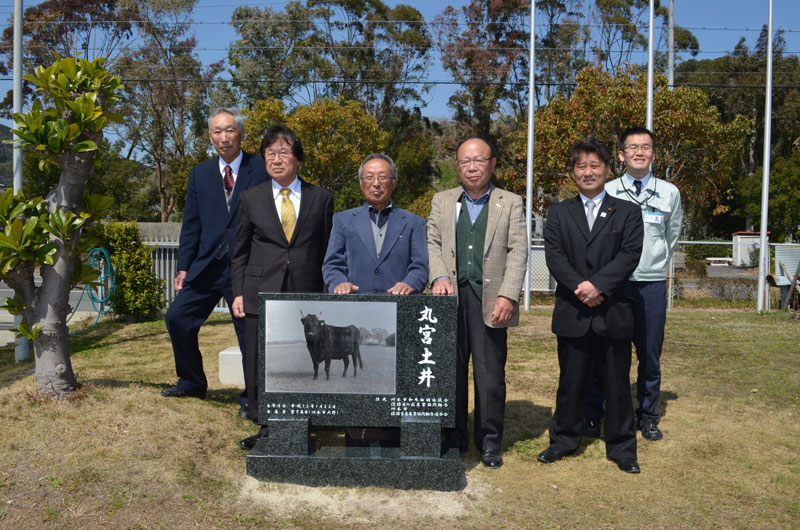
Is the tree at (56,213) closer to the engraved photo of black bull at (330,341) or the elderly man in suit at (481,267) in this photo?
the engraved photo of black bull at (330,341)

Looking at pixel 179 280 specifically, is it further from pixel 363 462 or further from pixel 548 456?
pixel 548 456

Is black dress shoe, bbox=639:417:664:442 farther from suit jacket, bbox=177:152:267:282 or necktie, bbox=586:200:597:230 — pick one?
suit jacket, bbox=177:152:267:282

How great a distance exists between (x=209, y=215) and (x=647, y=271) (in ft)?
10.1

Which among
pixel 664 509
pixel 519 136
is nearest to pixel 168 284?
pixel 664 509

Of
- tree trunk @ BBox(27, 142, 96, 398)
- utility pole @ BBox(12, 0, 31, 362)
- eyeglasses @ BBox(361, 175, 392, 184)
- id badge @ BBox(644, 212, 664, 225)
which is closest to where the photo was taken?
eyeglasses @ BBox(361, 175, 392, 184)

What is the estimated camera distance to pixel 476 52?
109 feet

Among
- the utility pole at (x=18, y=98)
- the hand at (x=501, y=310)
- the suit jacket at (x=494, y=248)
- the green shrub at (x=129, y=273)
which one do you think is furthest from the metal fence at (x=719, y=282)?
the utility pole at (x=18, y=98)

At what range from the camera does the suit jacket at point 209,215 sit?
15.7 ft

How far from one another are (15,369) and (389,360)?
5199mm

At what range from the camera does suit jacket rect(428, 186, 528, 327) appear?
416 centimetres

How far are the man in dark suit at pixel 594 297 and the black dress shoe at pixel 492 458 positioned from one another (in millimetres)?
270

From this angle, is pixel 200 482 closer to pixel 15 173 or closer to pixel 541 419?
pixel 541 419

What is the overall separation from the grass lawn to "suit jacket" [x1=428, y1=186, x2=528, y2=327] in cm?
108

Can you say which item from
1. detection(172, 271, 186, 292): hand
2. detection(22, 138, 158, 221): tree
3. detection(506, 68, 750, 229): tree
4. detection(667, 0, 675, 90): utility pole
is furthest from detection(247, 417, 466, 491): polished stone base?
detection(22, 138, 158, 221): tree
